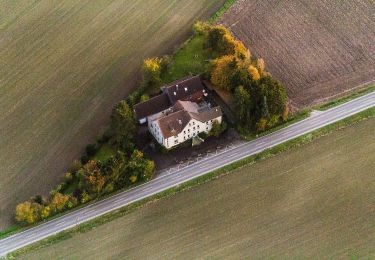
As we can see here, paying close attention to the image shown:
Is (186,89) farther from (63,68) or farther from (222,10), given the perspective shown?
(222,10)

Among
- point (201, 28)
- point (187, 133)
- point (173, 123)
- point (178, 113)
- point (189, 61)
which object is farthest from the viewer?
point (201, 28)

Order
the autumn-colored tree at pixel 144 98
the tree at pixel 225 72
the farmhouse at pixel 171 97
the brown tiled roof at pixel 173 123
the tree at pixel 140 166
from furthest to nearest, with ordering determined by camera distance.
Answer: the autumn-colored tree at pixel 144 98
the tree at pixel 225 72
the farmhouse at pixel 171 97
the brown tiled roof at pixel 173 123
the tree at pixel 140 166

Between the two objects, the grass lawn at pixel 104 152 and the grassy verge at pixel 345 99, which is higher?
the grass lawn at pixel 104 152

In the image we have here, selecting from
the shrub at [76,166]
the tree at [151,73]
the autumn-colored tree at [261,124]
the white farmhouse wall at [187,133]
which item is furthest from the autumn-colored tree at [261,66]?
the shrub at [76,166]

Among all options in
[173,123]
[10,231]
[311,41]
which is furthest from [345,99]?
[10,231]

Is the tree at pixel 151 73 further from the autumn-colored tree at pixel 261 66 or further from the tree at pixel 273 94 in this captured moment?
the tree at pixel 273 94

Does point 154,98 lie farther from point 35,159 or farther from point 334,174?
point 334,174

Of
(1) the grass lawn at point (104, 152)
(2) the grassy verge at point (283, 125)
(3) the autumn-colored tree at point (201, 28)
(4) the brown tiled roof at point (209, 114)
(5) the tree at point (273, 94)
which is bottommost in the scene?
(2) the grassy verge at point (283, 125)

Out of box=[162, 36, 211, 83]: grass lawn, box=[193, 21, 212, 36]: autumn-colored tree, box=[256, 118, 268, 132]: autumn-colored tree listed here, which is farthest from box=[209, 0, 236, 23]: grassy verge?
box=[256, 118, 268, 132]: autumn-colored tree
